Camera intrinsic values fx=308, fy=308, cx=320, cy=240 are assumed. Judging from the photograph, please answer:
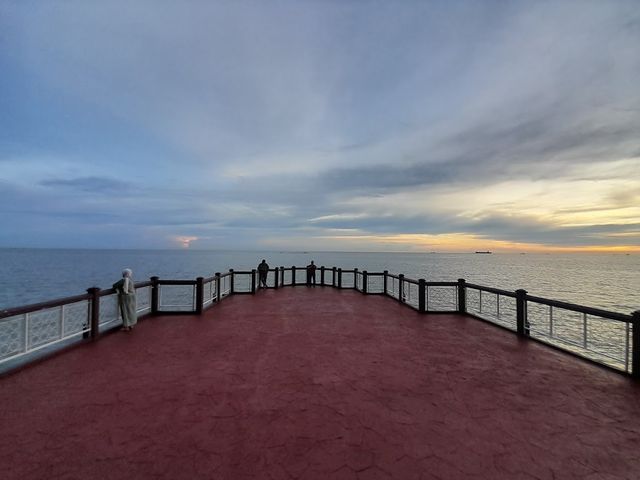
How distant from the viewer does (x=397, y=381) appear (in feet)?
16.4

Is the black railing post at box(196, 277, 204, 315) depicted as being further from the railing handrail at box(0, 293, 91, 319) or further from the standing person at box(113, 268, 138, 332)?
the railing handrail at box(0, 293, 91, 319)

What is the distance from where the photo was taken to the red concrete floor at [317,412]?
302 cm

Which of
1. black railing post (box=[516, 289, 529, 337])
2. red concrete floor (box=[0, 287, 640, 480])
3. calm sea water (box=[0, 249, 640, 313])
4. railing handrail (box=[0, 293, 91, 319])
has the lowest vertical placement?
calm sea water (box=[0, 249, 640, 313])

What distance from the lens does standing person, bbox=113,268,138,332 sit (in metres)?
7.89

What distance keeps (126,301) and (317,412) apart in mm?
6330

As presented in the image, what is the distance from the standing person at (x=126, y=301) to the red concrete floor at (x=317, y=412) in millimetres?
755

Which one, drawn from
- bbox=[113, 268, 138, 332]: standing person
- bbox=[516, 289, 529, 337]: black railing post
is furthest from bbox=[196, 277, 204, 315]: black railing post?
bbox=[516, 289, 529, 337]: black railing post

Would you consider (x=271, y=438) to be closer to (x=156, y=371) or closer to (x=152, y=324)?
(x=156, y=371)

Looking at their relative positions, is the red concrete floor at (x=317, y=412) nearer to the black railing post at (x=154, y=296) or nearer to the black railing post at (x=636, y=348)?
the black railing post at (x=636, y=348)

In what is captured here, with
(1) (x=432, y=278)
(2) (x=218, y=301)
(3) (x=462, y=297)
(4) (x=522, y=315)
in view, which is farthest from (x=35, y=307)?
(1) (x=432, y=278)

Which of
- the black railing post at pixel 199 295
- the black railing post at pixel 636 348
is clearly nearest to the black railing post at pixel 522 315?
the black railing post at pixel 636 348

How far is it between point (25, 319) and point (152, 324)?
3383mm

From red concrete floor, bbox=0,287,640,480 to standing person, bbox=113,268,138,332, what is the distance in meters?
0.75

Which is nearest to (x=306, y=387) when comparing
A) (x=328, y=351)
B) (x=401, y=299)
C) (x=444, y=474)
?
(x=328, y=351)
